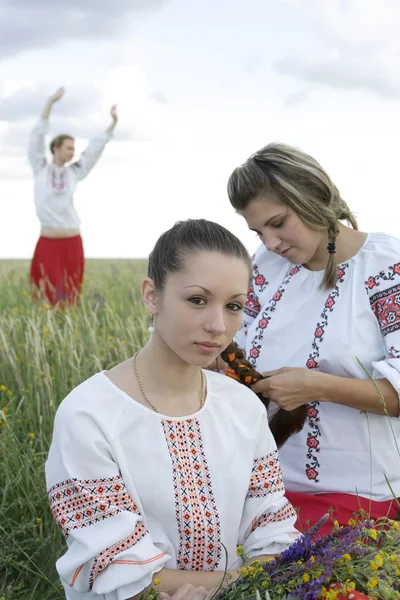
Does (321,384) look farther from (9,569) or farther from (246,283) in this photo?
(9,569)

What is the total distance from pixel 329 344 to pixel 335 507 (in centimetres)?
57

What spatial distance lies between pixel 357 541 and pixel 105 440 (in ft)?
2.20

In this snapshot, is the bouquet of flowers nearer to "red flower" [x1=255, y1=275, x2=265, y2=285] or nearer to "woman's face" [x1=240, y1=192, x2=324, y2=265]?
"woman's face" [x1=240, y1=192, x2=324, y2=265]

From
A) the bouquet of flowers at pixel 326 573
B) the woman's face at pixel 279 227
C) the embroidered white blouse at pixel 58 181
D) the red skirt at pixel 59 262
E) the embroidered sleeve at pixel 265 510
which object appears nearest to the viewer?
the bouquet of flowers at pixel 326 573

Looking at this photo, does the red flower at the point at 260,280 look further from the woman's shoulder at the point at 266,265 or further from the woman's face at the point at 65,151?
the woman's face at the point at 65,151

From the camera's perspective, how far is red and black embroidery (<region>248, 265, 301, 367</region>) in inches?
112

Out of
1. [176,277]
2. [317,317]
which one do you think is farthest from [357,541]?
[317,317]

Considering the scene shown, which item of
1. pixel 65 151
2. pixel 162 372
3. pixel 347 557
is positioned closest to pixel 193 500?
pixel 162 372

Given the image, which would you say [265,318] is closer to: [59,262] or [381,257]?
[381,257]

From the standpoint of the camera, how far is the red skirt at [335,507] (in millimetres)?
2558

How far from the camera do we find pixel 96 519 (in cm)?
185

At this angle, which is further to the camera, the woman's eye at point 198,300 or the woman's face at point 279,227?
the woman's face at point 279,227

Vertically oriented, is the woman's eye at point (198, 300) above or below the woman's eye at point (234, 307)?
above

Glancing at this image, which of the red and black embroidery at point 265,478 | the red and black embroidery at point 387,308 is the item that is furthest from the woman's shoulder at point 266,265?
the red and black embroidery at point 265,478
